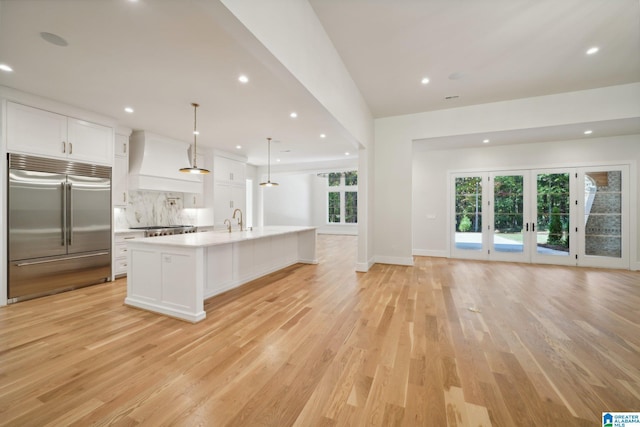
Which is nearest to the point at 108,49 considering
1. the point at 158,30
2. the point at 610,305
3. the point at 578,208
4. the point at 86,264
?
the point at 158,30

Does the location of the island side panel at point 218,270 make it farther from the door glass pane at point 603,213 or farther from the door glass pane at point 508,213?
the door glass pane at point 603,213

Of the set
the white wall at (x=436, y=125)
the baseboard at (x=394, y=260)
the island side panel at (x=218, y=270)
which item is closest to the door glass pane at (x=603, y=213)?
the white wall at (x=436, y=125)

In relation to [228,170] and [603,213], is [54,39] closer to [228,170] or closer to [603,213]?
[228,170]

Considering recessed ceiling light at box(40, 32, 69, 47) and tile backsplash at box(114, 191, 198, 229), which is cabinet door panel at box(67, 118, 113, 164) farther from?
recessed ceiling light at box(40, 32, 69, 47)

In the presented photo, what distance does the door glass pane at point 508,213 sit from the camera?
6.19 metres

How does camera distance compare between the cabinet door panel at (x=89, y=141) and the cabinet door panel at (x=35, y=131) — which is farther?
the cabinet door panel at (x=89, y=141)

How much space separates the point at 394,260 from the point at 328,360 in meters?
4.00

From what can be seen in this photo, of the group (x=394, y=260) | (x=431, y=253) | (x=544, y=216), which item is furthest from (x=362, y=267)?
(x=544, y=216)

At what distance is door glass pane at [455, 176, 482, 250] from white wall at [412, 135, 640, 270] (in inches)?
11.3

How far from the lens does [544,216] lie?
6.02 metres

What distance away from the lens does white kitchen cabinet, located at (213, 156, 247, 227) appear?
732 centimetres

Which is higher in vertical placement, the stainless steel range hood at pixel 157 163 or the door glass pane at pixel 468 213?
the stainless steel range hood at pixel 157 163

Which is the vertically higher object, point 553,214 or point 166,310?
point 553,214

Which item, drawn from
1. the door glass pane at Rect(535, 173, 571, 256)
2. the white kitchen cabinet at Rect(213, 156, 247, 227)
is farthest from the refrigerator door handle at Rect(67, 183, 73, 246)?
the door glass pane at Rect(535, 173, 571, 256)
